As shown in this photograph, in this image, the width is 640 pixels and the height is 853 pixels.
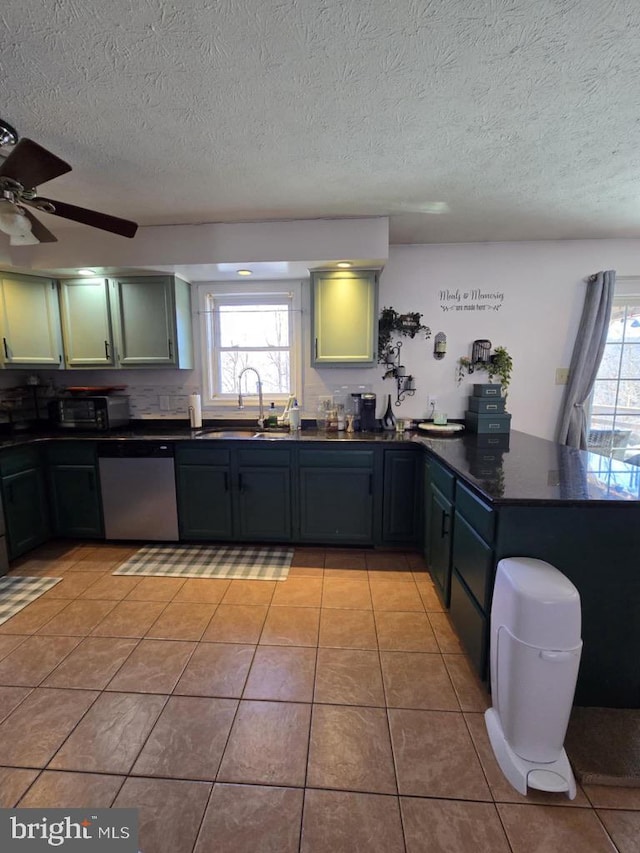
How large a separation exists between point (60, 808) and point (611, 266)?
4.56 meters

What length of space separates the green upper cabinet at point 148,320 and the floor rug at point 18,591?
1.70 metres

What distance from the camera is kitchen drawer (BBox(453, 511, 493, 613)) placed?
57.5 inches

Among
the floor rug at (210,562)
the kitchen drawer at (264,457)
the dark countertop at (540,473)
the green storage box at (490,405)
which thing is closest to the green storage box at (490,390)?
the green storage box at (490,405)

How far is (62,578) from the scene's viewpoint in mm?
2453

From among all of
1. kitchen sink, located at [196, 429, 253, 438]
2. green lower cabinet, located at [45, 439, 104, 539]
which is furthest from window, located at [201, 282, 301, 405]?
green lower cabinet, located at [45, 439, 104, 539]

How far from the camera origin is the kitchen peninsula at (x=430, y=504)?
1393 millimetres

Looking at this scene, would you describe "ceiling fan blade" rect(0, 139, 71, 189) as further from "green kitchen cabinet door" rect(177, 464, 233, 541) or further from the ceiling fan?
"green kitchen cabinet door" rect(177, 464, 233, 541)

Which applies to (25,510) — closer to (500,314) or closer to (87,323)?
(87,323)

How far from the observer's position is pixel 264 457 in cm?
273

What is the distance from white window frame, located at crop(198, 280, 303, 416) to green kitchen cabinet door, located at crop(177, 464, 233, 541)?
75 cm

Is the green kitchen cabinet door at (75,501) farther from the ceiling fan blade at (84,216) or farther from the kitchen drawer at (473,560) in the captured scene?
the kitchen drawer at (473,560)

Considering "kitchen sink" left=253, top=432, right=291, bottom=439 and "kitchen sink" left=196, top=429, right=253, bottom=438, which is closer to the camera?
"kitchen sink" left=253, top=432, right=291, bottom=439

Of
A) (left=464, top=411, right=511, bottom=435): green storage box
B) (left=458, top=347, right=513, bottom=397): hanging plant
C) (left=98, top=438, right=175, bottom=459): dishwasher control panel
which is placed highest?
(left=458, top=347, right=513, bottom=397): hanging plant

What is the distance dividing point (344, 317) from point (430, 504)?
5.12ft
